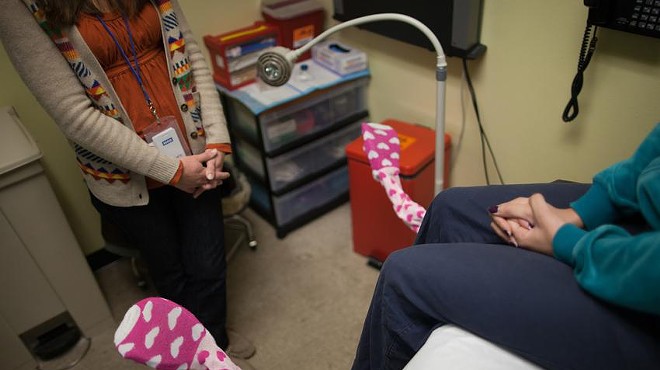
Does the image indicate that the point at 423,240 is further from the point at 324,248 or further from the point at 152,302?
the point at 324,248

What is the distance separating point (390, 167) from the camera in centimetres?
157

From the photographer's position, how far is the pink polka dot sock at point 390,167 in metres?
1.42

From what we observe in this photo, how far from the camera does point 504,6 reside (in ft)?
4.61

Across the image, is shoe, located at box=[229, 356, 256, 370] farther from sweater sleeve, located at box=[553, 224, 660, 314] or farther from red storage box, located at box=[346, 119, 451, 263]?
sweater sleeve, located at box=[553, 224, 660, 314]

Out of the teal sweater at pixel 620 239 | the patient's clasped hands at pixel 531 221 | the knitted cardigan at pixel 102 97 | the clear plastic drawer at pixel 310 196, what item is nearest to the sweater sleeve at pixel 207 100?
the knitted cardigan at pixel 102 97

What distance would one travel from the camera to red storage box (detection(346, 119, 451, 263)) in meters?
1.63

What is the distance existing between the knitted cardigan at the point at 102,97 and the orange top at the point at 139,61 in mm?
19

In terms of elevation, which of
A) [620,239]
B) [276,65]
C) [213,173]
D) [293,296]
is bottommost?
[293,296]

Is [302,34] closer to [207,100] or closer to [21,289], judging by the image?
[207,100]

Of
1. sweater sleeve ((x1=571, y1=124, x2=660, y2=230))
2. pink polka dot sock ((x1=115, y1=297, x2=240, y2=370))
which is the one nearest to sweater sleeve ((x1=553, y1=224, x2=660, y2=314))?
sweater sleeve ((x1=571, y1=124, x2=660, y2=230))

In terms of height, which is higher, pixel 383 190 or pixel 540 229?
pixel 540 229

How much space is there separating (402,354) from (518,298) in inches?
10.9

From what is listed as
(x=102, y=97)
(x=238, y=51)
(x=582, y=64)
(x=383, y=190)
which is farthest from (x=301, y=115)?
(x=582, y=64)

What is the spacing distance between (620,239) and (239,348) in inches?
46.2
